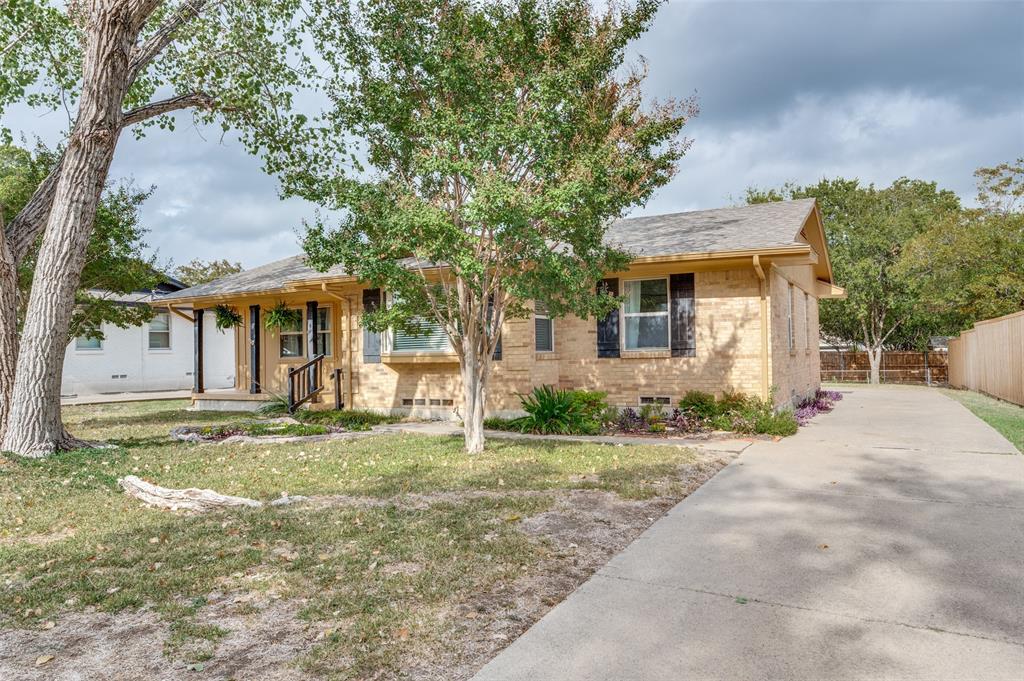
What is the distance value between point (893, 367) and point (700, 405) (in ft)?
66.0

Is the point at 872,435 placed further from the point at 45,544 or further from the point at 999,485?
the point at 45,544

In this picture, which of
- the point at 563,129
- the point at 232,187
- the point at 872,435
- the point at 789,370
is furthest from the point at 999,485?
the point at 232,187

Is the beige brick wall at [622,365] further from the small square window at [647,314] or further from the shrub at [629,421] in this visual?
the shrub at [629,421]

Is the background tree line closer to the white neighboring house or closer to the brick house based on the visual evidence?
the brick house

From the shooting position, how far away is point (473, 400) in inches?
323

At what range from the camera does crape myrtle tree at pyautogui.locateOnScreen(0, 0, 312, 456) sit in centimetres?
821

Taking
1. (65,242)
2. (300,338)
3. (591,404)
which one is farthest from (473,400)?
(300,338)

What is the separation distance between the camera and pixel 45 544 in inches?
174

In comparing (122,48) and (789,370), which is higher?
(122,48)

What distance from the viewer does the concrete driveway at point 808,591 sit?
267 centimetres

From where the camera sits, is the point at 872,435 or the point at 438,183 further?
the point at 872,435

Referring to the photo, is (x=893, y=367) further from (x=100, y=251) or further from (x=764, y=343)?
(x=100, y=251)

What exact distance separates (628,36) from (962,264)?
18286mm

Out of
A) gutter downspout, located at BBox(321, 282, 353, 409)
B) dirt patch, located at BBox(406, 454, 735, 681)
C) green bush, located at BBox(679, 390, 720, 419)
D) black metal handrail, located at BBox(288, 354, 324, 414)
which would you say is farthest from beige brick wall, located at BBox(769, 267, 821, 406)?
black metal handrail, located at BBox(288, 354, 324, 414)
